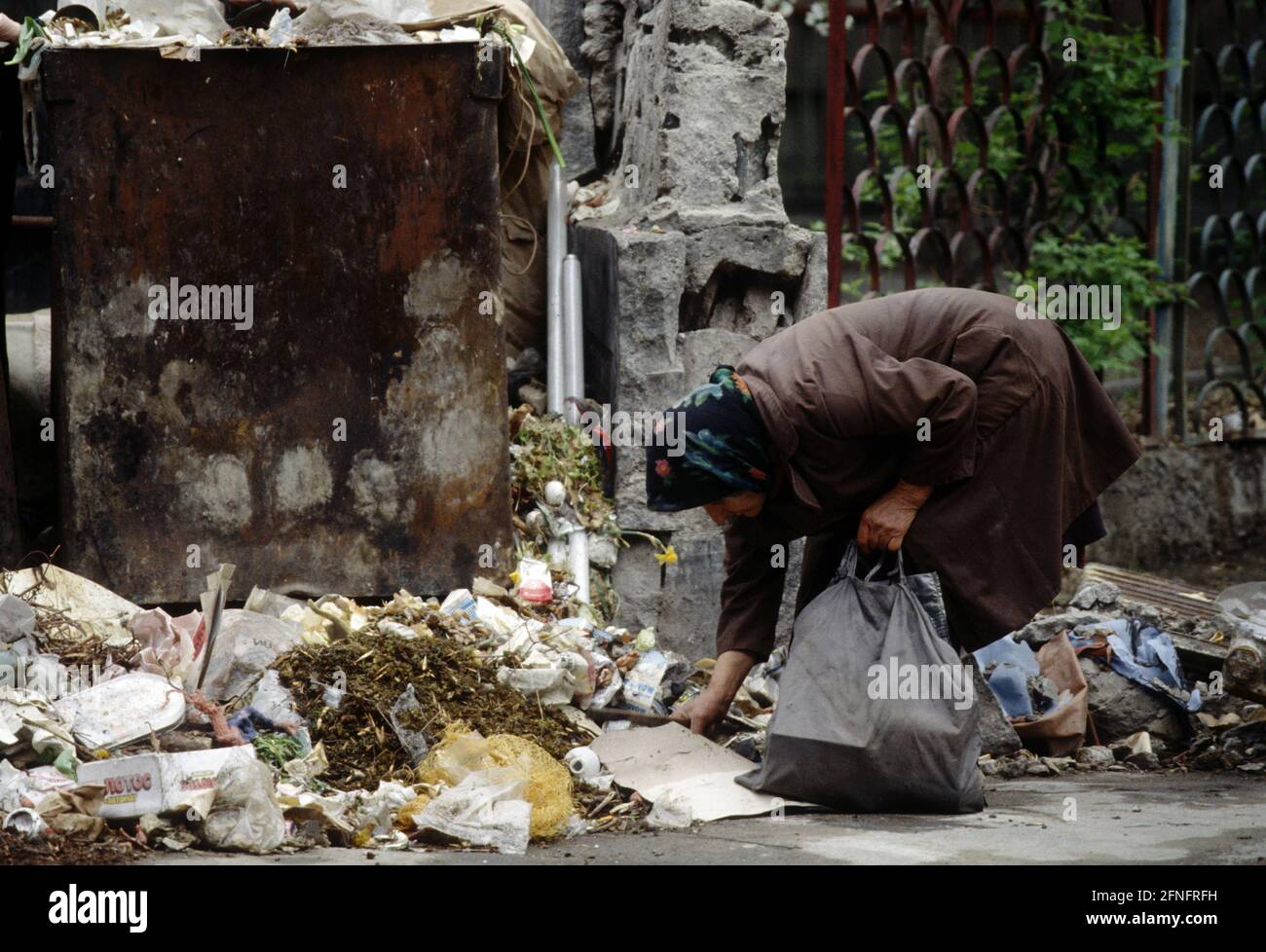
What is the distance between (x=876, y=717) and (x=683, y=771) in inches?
21.5

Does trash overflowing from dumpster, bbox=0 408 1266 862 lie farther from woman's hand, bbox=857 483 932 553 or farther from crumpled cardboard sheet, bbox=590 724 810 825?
woman's hand, bbox=857 483 932 553

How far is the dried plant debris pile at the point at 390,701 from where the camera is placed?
3488 millimetres

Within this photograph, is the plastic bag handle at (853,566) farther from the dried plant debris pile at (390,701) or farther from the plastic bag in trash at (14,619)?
the plastic bag in trash at (14,619)

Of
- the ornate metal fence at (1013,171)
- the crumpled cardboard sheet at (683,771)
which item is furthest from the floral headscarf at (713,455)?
the ornate metal fence at (1013,171)

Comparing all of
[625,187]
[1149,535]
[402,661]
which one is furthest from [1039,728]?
[1149,535]

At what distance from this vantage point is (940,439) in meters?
3.36

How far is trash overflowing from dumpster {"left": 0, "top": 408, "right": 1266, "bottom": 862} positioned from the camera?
303 cm

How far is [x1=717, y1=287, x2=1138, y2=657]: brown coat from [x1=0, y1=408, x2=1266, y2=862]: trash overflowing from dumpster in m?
0.51

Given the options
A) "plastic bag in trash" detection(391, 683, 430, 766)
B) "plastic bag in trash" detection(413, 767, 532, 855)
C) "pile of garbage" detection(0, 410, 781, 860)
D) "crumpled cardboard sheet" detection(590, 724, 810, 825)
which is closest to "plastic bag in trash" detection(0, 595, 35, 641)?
"pile of garbage" detection(0, 410, 781, 860)

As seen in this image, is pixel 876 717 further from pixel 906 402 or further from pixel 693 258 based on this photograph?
pixel 693 258

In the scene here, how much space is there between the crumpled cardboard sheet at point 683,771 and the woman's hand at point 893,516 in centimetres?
64

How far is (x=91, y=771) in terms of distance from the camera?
3021 mm

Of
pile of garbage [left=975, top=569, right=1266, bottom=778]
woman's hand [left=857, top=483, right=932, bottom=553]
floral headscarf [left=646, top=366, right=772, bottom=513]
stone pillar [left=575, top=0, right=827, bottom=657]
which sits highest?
stone pillar [left=575, top=0, right=827, bottom=657]

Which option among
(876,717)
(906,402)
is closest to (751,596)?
(876,717)
